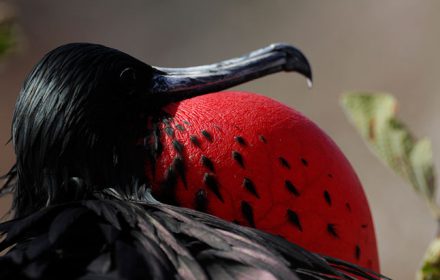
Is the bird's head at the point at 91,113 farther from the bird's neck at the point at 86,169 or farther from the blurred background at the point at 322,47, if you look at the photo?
the blurred background at the point at 322,47

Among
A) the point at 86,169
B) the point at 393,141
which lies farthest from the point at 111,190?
the point at 393,141

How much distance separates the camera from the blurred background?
381 cm

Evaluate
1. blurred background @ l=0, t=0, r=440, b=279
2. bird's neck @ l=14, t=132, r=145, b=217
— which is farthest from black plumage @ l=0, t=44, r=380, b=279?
blurred background @ l=0, t=0, r=440, b=279

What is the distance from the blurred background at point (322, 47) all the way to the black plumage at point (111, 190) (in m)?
1.82

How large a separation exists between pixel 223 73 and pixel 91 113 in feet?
0.67

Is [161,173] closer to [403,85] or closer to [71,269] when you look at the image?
[71,269]

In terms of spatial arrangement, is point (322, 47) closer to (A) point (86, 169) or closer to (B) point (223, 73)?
(B) point (223, 73)

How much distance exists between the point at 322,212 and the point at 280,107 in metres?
0.17

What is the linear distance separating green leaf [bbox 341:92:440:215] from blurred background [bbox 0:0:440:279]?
162cm

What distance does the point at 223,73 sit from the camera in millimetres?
1553

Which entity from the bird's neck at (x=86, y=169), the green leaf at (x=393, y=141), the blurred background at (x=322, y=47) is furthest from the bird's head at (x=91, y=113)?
the blurred background at (x=322, y=47)

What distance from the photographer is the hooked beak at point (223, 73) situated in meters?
1.54

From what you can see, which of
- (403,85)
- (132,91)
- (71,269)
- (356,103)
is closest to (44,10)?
(403,85)

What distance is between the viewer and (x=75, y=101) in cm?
146
